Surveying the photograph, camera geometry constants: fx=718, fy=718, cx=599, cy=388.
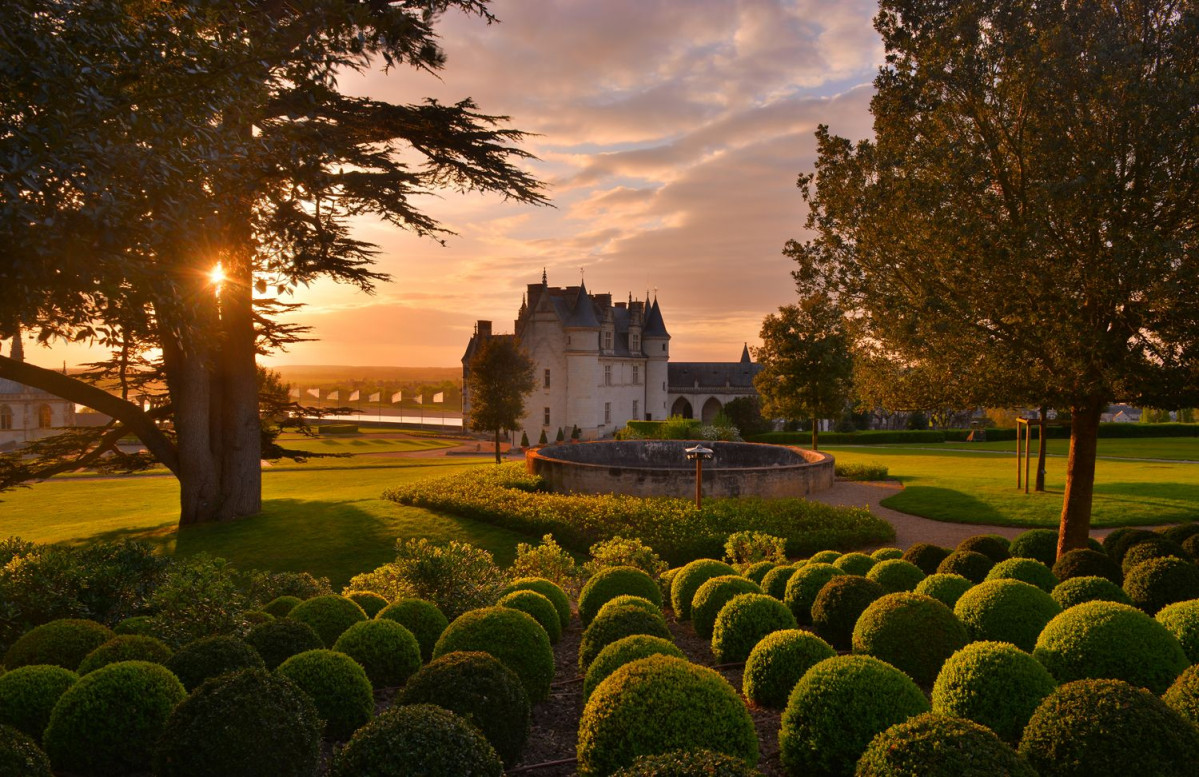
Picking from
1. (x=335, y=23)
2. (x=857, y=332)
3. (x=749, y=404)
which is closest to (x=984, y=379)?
(x=857, y=332)

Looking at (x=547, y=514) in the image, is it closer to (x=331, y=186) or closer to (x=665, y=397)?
(x=331, y=186)

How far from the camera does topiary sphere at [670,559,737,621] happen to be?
32.3 ft

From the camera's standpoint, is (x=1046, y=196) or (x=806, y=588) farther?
(x=1046, y=196)

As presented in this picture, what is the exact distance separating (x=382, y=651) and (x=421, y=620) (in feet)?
3.36

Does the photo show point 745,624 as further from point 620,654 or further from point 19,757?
point 19,757

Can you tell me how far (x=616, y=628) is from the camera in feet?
23.8

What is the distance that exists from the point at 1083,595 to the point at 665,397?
5360cm

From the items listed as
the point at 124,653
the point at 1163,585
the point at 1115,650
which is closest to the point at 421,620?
the point at 124,653

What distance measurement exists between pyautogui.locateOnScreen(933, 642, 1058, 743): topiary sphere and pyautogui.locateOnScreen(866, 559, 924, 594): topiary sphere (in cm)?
327

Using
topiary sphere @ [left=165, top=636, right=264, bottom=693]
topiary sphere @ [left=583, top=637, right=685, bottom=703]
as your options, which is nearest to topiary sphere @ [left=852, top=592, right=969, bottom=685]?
topiary sphere @ [left=583, top=637, right=685, bottom=703]

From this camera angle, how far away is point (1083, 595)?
8391mm

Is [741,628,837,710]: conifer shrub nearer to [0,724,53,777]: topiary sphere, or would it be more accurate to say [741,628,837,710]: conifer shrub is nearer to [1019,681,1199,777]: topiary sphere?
[1019,681,1199,777]: topiary sphere

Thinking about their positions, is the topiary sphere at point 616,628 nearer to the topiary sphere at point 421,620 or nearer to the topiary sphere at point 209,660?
the topiary sphere at point 421,620

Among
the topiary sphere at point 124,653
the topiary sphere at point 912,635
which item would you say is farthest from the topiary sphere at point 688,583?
the topiary sphere at point 124,653
